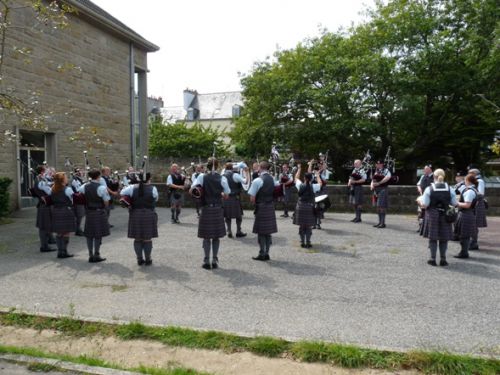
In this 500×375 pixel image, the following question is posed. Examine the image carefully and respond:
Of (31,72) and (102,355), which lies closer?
(102,355)

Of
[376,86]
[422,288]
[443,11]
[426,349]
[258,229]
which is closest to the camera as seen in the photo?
[426,349]

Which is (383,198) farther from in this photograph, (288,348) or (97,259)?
(288,348)

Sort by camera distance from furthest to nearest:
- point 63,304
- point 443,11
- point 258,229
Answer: point 443,11, point 258,229, point 63,304

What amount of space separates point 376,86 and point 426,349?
16.3 metres

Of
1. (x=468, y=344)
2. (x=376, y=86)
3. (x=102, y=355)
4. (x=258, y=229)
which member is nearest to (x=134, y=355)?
(x=102, y=355)

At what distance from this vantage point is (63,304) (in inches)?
201

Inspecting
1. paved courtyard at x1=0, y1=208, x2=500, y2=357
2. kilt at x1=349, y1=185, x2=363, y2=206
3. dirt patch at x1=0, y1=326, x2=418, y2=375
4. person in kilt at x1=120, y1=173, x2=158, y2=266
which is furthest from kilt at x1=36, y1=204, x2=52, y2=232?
kilt at x1=349, y1=185, x2=363, y2=206

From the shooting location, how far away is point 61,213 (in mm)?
7477

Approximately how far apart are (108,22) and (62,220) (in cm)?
1240

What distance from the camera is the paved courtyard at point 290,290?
428 centimetres

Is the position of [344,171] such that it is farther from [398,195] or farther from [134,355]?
[134,355]

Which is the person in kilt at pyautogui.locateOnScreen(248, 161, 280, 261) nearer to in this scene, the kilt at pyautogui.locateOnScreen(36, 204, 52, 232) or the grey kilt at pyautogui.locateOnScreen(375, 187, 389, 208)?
the kilt at pyautogui.locateOnScreen(36, 204, 52, 232)

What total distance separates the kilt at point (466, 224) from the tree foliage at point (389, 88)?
37.9 feet

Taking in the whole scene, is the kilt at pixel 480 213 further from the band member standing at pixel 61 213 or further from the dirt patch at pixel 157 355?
the band member standing at pixel 61 213
